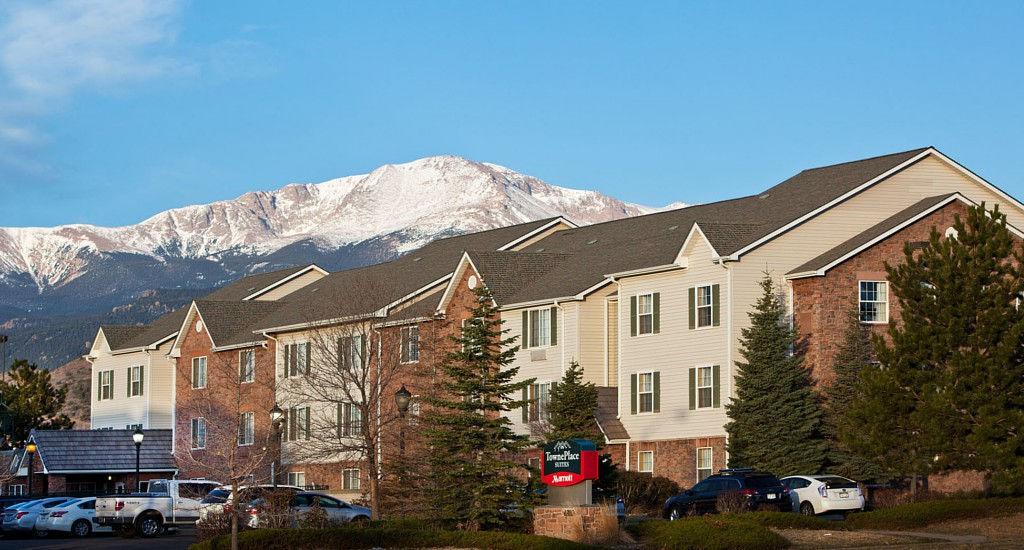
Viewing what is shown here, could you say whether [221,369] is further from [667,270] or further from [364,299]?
[667,270]

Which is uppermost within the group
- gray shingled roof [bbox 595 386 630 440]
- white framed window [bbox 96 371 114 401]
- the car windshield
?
white framed window [bbox 96 371 114 401]

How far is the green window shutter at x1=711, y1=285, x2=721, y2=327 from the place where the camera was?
5738 centimetres

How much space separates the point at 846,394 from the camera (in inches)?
2124

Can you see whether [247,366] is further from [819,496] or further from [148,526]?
[819,496]

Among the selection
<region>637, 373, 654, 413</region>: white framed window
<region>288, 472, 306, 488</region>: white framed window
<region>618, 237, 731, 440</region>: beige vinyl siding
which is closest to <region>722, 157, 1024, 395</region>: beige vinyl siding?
<region>618, 237, 731, 440</region>: beige vinyl siding

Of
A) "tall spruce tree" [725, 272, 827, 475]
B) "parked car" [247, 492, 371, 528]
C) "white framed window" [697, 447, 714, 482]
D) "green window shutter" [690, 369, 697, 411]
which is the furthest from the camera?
"green window shutter" [690, 369, 697, 411]

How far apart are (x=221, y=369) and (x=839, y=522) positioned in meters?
46.3

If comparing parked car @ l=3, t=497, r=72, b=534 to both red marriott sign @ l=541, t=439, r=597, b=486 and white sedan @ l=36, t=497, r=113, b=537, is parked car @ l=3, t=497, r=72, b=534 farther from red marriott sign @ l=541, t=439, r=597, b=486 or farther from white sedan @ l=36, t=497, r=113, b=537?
red marriott sign @ l=541, t=439, r=597, b=486

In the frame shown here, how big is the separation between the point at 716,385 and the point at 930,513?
16270mm

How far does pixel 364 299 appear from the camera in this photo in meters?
71.4

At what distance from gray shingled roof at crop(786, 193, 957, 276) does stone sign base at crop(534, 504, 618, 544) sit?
19.6 meters

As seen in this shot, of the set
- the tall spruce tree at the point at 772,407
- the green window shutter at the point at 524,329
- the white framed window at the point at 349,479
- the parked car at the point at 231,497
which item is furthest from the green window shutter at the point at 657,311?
the white framed window at the point at 349,479

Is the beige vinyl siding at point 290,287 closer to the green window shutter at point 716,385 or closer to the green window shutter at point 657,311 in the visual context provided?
the green window shutter at point 657,311

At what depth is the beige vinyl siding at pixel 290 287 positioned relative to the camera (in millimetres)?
91750
